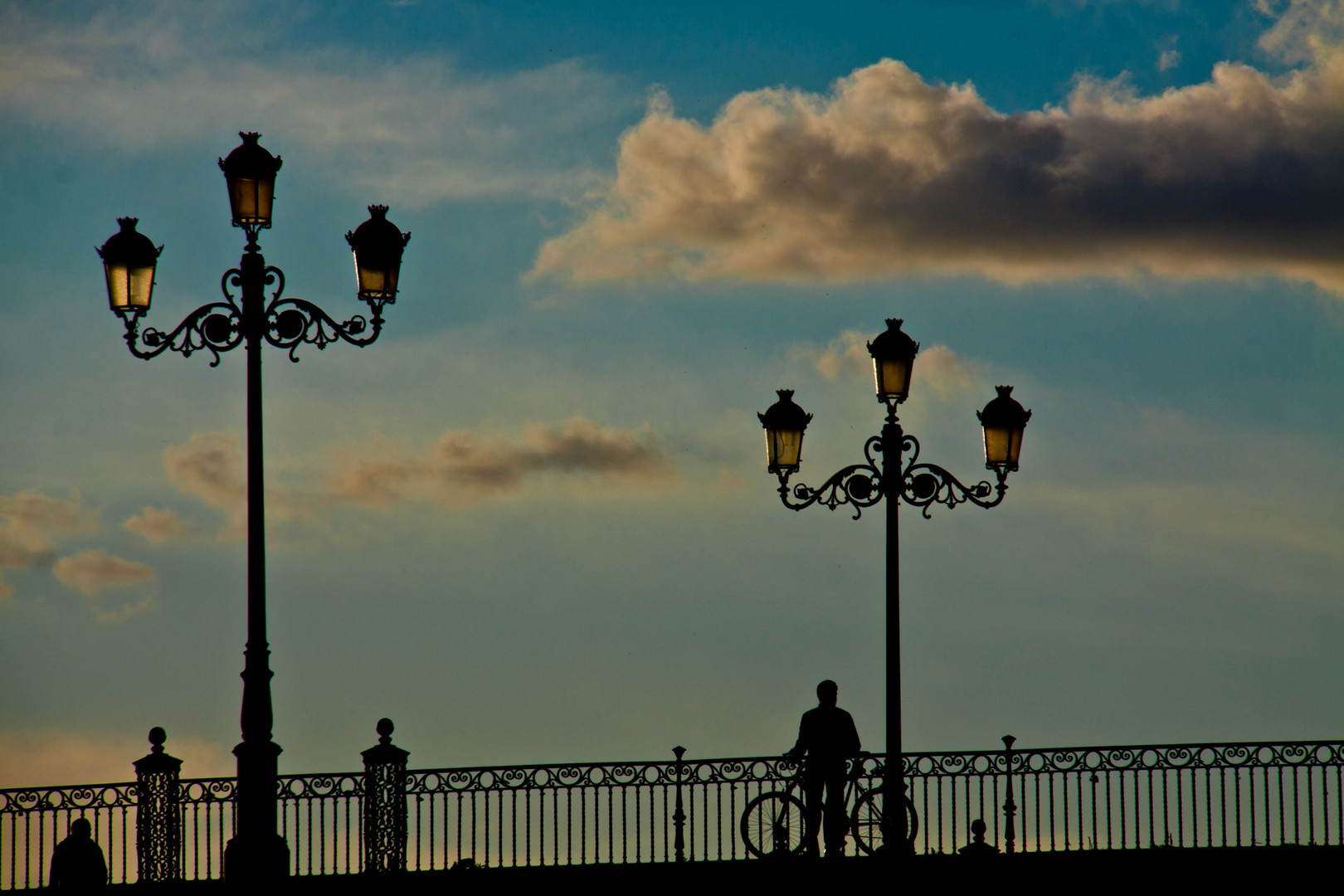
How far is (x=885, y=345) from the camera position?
16.2 m

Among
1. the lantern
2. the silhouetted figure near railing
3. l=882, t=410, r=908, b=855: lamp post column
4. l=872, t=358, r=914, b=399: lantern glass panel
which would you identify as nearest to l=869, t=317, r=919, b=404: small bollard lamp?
l=872, t=358, r=914, b=399: lantern glass panel

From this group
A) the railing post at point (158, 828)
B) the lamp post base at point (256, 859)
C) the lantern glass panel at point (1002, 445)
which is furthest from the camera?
the railing post at point (158, 828)

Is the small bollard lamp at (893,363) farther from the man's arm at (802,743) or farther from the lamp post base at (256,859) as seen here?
the lamp post base at (256,859)

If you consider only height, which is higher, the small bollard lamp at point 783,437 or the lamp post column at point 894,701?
the small bollard lamp at point 783,437

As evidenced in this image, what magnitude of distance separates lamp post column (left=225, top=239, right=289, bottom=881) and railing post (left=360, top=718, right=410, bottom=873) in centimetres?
547

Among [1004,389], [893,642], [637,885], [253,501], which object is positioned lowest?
[637,885]

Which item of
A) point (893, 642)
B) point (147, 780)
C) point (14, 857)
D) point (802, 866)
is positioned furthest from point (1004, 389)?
point (14, 857)

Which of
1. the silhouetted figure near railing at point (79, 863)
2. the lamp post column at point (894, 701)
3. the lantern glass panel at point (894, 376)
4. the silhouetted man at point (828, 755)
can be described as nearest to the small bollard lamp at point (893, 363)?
the lantern glass panel at point (894, 376)

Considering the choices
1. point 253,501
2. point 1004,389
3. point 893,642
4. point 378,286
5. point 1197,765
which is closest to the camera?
point 253,501

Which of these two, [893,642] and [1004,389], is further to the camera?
[1004,389]

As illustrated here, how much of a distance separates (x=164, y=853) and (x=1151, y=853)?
36.6 ft

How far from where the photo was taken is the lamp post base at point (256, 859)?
13.3 metres

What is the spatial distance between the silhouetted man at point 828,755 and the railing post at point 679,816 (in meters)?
2.39

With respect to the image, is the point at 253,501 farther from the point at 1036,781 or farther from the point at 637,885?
the point at 1036,781
